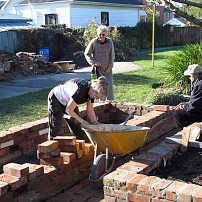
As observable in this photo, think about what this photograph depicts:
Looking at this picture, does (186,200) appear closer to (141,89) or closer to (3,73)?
(141,89)

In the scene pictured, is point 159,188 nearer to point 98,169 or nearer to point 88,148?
point 98,169

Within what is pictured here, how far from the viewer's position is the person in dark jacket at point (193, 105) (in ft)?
17.4

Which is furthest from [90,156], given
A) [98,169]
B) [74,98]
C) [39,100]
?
[39,100]

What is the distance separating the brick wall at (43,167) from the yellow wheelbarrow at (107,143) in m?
0.28

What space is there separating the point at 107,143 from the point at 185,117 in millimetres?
1789

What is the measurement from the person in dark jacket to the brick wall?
0.38 meters

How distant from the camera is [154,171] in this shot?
394cm

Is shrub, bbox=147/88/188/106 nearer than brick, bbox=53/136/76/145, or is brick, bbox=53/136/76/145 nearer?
brick, bbox=53/136/76/145

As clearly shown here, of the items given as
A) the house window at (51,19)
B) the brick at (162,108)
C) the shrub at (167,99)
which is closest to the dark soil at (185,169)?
the brick at (162,108)

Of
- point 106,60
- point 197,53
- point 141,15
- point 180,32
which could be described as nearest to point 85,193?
point 106,60

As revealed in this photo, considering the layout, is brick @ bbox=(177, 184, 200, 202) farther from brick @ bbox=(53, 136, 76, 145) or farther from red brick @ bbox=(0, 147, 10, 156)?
red brick @ bbox=(0, 147, 10, 156)

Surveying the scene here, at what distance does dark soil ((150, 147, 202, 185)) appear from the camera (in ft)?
12.5

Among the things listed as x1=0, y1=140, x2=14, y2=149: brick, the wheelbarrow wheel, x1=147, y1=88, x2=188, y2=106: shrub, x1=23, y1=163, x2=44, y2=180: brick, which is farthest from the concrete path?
x1=23, y1=163, x2=44, y2=180: brick

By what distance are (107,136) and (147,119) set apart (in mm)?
1518
